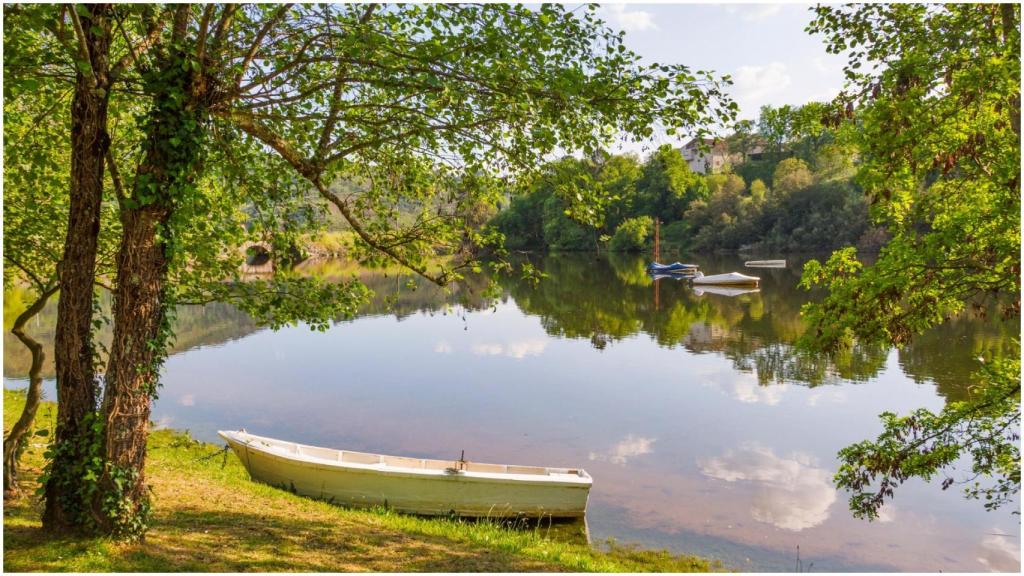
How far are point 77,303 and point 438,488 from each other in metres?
7.96

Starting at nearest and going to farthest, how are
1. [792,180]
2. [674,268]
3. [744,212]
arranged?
[674,268] < [792,180] < [744,212]

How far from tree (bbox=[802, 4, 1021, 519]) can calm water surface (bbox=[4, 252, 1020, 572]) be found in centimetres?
380

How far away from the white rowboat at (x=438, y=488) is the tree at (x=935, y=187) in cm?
571

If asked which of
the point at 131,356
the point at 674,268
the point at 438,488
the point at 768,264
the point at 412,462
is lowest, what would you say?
the point at 438,488

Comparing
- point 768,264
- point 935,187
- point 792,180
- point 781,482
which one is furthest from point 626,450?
point 792,180

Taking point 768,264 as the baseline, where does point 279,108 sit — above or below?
below

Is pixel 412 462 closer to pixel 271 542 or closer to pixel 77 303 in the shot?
pixel 271 542

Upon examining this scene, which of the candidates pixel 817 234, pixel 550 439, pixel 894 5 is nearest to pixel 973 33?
pixel 894 5

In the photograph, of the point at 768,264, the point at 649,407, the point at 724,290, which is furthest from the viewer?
the point at 768,264

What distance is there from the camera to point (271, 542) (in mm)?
9273

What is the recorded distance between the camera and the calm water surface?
46.2 feet

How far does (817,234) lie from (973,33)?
276 ft

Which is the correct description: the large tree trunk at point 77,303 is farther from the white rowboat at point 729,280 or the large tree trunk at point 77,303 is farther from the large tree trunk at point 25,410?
the white rowboat at point 729,280

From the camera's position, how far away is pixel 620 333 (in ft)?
121
